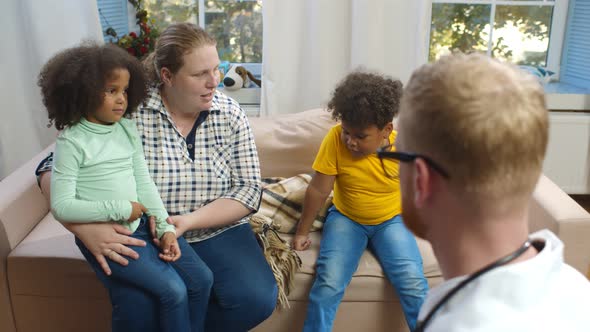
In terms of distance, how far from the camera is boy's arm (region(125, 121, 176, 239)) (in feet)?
5.84

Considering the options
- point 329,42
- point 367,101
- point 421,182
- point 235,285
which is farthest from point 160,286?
point 329,42

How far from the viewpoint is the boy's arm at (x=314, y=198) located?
2.08 meters

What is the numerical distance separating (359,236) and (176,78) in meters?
0.77

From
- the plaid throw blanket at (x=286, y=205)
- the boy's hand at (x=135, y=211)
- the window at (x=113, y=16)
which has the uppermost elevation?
the window at (x=113, y=16)

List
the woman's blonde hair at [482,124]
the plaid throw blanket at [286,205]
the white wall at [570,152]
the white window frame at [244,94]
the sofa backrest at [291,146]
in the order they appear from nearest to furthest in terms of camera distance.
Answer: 1. the woman's blonde hair at [482,124]
2. the plaid throw blanket at [286,205]
3. the sofa backrest at [291,146]
4. the white wall at [570,152]
5. the white window frame at [244,94]

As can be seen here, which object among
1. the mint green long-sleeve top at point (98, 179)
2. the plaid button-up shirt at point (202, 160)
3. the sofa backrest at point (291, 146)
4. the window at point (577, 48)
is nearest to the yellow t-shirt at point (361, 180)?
the plaid button-up shirt at point (202, 160)

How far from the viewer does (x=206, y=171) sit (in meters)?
1.93

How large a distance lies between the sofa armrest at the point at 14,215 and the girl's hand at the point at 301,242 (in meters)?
0.91

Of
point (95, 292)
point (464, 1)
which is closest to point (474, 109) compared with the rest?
point (95, 292)

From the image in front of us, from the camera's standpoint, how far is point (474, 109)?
770mm

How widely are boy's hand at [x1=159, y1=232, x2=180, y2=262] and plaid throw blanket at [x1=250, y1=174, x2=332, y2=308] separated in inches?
13.2

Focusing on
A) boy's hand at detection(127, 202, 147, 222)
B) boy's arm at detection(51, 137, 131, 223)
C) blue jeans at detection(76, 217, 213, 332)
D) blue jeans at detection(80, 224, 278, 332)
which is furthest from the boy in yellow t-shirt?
Result: boy's arm at detection(51, 137, 131, 223)

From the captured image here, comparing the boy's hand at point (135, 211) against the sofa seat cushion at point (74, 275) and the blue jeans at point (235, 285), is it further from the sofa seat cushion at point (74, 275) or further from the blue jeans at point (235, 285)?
the sofa seat cushion at point (74, 275)

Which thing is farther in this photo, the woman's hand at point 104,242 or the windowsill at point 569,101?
the windowsill at point 569,101
